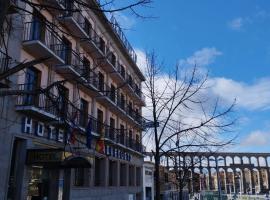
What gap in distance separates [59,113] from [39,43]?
8.53 m

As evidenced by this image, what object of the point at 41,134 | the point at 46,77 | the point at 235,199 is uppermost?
the point at 46,77

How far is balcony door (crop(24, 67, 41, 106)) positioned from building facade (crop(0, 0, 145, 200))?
0.05 m

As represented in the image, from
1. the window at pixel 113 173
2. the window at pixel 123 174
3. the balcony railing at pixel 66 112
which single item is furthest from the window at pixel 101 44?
the window at pixel 123 174

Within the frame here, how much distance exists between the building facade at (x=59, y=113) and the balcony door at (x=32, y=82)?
46mm

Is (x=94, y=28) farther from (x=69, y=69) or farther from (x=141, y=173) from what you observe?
Answer: (x=141, y=173)

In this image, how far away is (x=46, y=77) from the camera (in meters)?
18.1

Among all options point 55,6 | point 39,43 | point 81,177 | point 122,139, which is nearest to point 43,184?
point 81,177

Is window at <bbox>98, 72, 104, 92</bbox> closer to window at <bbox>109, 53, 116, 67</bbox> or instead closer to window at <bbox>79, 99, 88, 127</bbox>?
window at <bbox>79, 99, 88, 127</bbox>

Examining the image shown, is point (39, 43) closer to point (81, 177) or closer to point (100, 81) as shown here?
point (81, 177)

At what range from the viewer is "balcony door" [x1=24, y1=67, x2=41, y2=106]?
15.8m

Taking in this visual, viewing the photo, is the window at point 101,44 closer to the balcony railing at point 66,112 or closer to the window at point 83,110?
the window at point 83,110

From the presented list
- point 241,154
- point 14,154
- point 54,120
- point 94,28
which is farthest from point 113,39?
point 241,154

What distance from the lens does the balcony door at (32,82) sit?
15820 millimetres

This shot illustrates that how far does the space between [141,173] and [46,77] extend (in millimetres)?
21704
